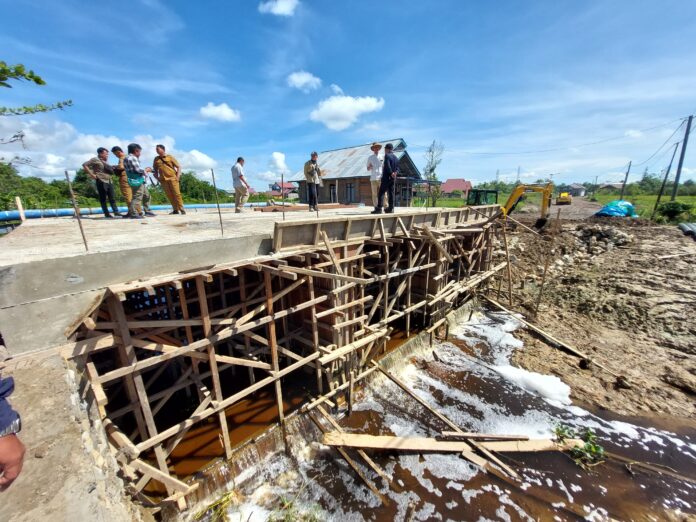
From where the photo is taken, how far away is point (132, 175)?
23.1ft

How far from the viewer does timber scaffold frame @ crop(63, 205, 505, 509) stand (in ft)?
13.8

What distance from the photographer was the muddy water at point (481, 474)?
207 inches

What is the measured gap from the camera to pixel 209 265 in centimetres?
481

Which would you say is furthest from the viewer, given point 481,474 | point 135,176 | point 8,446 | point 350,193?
point 350,193

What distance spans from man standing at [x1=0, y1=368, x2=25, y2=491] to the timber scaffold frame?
174 centimetres

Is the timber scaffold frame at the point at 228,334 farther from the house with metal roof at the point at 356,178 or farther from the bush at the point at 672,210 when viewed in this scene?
the bush at the point at 672,210

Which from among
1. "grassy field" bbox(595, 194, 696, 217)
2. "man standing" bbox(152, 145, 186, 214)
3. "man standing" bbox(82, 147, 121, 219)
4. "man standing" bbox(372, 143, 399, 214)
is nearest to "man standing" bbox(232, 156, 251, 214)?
"man standing" bbox(152, 145, 186, 214)

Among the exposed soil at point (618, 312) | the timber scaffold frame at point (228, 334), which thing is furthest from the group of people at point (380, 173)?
the exposed soil at point (618, 312)

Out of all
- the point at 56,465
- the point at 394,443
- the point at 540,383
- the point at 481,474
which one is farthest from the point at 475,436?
the point at 56,465

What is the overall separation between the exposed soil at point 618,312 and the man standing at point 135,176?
40.1 feet

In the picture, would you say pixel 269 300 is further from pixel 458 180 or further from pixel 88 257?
pixel 458 180

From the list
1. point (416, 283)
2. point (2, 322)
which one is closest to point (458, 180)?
point (416, 283)

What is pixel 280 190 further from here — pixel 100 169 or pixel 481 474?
pixel 481 474

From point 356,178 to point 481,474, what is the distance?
18.4m
